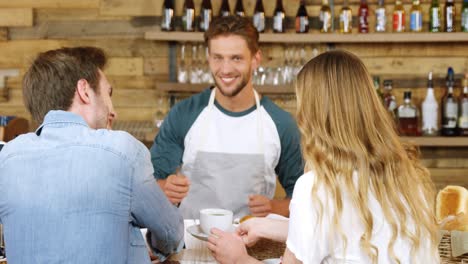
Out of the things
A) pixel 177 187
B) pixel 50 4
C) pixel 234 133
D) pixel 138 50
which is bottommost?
pixel 177 187

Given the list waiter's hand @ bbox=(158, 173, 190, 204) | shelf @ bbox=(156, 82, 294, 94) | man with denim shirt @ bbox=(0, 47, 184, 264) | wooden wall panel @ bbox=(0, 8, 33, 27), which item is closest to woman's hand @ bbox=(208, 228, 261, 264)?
man with denim shirt @ bbox=(0, 47, 184, 264)

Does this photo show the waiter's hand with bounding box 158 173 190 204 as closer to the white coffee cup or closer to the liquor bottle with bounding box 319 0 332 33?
the white coffee cup

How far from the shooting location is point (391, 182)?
1.36 meters

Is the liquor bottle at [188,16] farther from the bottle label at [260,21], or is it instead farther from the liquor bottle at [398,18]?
the liquor bottle at [398,18]

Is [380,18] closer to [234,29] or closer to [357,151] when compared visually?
[234,29]

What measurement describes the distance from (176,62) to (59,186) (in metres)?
2.59

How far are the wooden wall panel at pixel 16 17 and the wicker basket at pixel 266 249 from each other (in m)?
2.53

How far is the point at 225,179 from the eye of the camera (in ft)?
8.39

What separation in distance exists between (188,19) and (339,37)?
2.65 feet

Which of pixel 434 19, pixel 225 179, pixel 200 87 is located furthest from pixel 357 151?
pixel 434 19

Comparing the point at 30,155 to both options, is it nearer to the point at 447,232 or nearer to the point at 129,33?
the point at 447,232

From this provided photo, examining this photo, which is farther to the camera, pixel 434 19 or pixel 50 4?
pixel 50 4

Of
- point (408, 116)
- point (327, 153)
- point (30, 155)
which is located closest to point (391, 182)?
point (327, 153)

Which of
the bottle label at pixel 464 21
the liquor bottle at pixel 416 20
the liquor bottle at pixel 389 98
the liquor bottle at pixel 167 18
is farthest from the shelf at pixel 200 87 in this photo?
the bottle label at pixel 464 21
